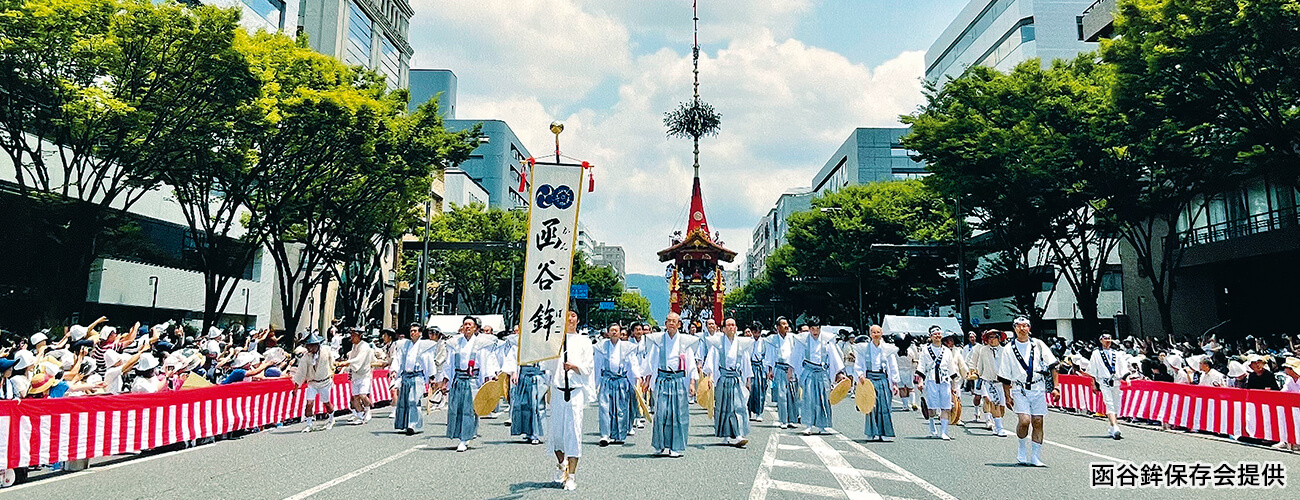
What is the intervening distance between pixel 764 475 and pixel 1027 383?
3410mm

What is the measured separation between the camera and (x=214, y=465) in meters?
9.60

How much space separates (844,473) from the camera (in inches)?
348

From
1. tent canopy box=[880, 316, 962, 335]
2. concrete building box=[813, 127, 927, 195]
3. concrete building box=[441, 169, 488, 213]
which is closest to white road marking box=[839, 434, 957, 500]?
tent canopy box=[880, 316, 962, 335]

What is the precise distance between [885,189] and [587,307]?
137 feet

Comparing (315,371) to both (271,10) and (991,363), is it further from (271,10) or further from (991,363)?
(271,10)

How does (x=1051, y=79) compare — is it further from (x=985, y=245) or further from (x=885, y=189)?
(x=885, y=189)

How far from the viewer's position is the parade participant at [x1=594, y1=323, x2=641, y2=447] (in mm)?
11523

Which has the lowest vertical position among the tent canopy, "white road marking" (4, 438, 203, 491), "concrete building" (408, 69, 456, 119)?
"white road marking" (4, 438, 203, 491)

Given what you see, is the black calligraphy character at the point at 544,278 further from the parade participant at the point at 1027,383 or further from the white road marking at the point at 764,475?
the parade participant at the point at 1027,383

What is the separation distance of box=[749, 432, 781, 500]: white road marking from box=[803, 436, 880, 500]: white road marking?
57cm

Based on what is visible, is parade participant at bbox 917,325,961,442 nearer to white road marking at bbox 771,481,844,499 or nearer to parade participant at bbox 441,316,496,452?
white road marking at bbox 771,481,844,499

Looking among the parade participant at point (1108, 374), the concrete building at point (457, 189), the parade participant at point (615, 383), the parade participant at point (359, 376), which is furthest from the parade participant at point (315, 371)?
the concrete building at point (457, 189)

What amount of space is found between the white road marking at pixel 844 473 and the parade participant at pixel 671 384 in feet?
5.93

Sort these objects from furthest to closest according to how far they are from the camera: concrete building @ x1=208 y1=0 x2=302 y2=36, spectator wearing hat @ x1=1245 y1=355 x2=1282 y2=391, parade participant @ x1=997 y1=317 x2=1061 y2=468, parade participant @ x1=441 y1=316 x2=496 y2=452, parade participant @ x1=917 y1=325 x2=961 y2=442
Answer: concrete building @ x1=208 y1=0 x2=302 y2=36 → parade participant @ x1=917 y1=325 x2=961 y2=442 → spectator wearing hat @ x1=1245 y1=355 x2=1282 y2=391 → parade participant @ x1=441 y1=316 x2=496 y2=452 → parade participant @ x1=997 y1=317 x2=1061 y2=468
